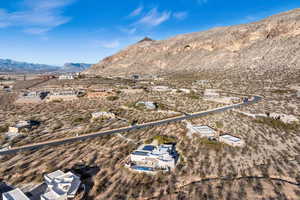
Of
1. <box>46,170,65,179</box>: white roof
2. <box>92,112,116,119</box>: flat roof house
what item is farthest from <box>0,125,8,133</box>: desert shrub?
<box>46,170,65,179</box>: white roof

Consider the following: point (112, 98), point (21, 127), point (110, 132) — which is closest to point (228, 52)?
point (112, 98)

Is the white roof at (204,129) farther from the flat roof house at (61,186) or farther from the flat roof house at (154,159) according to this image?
the flat roof house at (61,186)

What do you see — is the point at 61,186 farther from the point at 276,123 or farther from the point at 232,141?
the point at 276,123

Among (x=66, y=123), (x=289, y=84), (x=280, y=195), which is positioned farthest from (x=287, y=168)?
(x=289, y=84)

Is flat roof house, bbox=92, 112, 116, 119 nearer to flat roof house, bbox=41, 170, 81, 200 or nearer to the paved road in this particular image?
the paved road

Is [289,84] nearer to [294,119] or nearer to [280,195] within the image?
[294,119]
